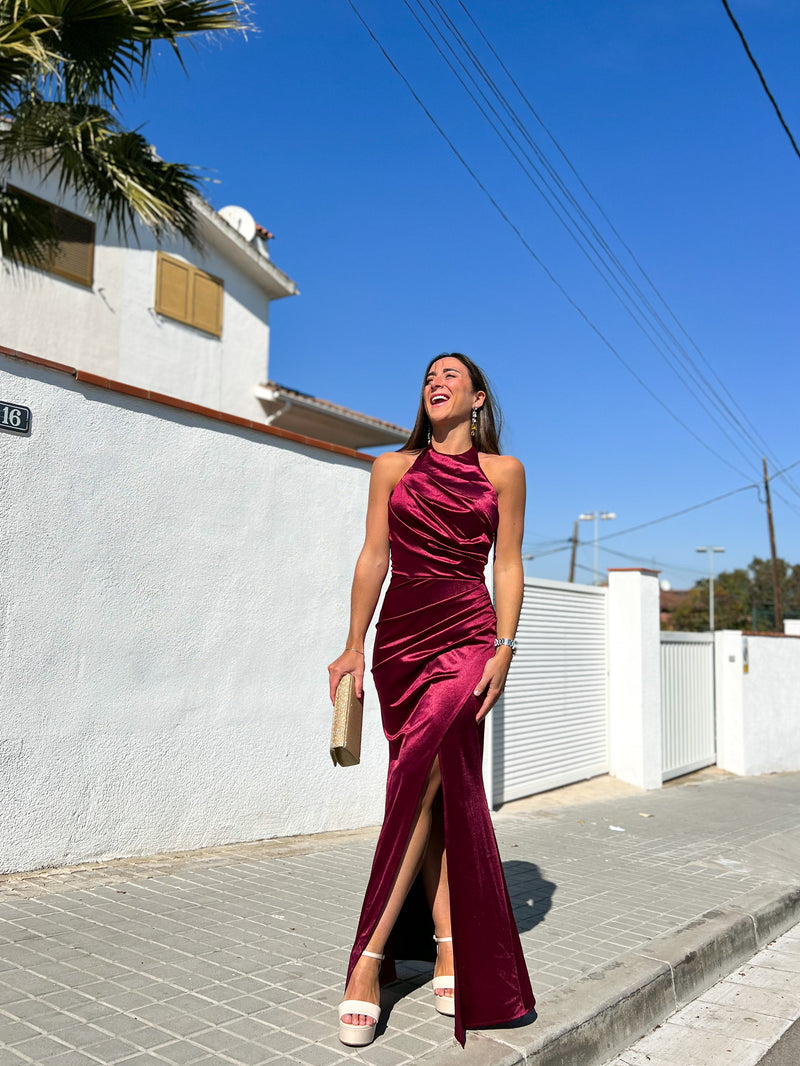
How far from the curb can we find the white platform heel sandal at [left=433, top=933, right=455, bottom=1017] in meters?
0.18

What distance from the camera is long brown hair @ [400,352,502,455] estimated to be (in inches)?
144

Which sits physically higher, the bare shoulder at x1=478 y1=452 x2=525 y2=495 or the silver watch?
the bare shoulder at x1=478 y1=452 x2=525 y2=495

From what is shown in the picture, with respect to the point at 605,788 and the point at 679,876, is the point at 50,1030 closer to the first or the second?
the point at 679,876

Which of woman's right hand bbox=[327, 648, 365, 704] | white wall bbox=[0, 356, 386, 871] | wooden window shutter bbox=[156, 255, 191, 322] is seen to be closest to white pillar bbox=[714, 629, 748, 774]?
white wall bbox=[0, 356, 386, 871]

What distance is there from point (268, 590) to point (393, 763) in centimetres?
323

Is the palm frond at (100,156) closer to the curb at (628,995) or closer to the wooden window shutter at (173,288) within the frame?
the curb at (628,995)

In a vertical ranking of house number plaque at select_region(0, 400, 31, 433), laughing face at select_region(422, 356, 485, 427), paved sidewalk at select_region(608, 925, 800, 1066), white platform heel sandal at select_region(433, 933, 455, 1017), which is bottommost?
paved sidewalk at select_region(608, 925, 800, 1066)

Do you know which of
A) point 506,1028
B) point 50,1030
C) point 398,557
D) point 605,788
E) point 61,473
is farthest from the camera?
point 605,788

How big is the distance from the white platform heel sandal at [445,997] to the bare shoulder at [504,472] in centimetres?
162

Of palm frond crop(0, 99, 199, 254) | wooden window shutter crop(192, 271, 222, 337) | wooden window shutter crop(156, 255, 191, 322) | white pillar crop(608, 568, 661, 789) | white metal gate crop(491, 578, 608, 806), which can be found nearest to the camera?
palm frond crop(0, 99, 199, 254)

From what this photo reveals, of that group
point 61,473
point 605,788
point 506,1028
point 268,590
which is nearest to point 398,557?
point 506,1028

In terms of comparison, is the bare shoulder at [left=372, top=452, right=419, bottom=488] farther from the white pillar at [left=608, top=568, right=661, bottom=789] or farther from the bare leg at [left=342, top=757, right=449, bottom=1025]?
the white pillar at [left=608, top=568, right=661, bottom=789]

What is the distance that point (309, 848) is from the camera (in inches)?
242

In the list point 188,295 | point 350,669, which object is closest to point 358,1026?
point 350,669
